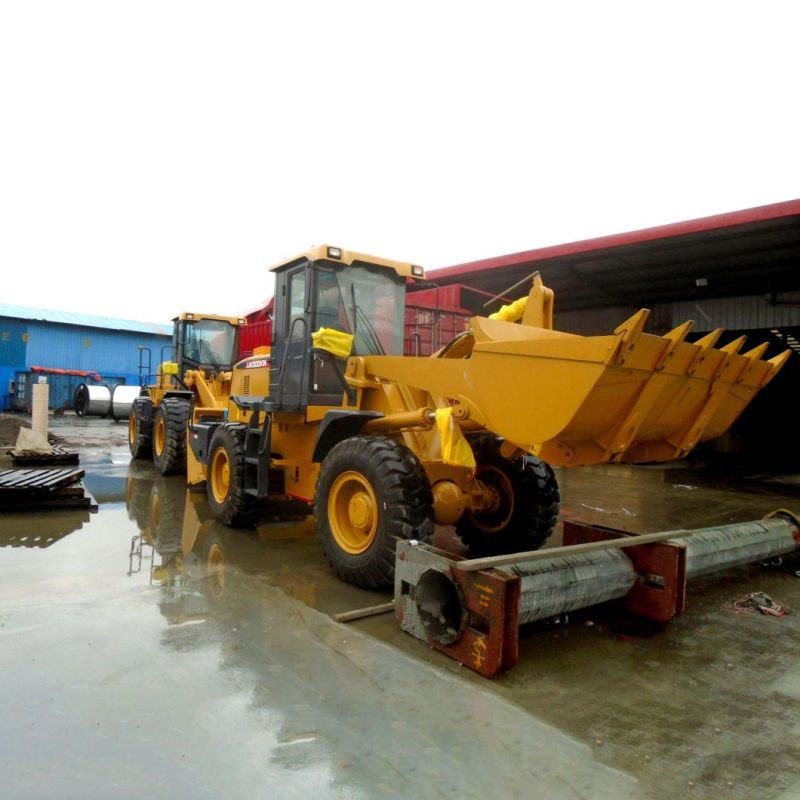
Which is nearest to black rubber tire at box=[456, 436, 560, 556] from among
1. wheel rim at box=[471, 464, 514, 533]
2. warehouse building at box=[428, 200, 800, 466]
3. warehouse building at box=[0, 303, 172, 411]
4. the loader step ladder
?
wheel rim at box=[471, 464, 514, 533]

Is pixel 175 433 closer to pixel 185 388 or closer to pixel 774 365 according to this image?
pixel 185 388

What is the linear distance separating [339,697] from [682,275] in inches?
479

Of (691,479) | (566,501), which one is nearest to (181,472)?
(566,501)

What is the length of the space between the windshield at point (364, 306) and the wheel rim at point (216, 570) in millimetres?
2266

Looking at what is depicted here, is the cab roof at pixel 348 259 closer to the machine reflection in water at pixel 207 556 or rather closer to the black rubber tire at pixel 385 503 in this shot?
the black rubber tire at pixel 385 503

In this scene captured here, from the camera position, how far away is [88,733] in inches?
101

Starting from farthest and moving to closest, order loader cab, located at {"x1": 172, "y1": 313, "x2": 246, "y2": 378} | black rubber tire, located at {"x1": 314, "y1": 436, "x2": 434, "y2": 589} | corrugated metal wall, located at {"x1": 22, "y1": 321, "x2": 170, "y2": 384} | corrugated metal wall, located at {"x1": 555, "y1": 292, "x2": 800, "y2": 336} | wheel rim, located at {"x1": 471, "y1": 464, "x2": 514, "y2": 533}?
1. corrugated metal wall, located at {"x1": 22, "y1": 321, "x2": 170, "y2": 384}
2. corrugated metal wall, located at {"x1": 555, "y1": 292, "x2": 800, "y2": 336}
3. loader cab, located at {"x1": 172, "y1": 313, "x2": 246, "y2": 378}
4. wheel rim, located at {"x1": 471, "y1": 464, "x2": 514, "y2": 533}
5. black rubber tire, located at {"x1": 314, "y1": 436, "x2": 434, "y2": 589}

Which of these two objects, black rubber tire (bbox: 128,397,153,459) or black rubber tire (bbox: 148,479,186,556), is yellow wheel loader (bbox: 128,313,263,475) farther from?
black rubber tire (bbox: 148,479,186,556)

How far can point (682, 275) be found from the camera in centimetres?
1247

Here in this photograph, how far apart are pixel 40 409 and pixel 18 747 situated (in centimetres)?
1070

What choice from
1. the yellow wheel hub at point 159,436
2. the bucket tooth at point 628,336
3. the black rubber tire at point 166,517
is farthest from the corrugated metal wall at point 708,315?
the bucket tooth at point 628,336

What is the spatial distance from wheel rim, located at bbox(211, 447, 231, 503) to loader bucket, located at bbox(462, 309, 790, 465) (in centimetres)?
365

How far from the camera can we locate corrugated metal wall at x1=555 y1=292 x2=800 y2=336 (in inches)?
512

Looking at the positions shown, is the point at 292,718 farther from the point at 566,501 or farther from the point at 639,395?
the point at 566,501
